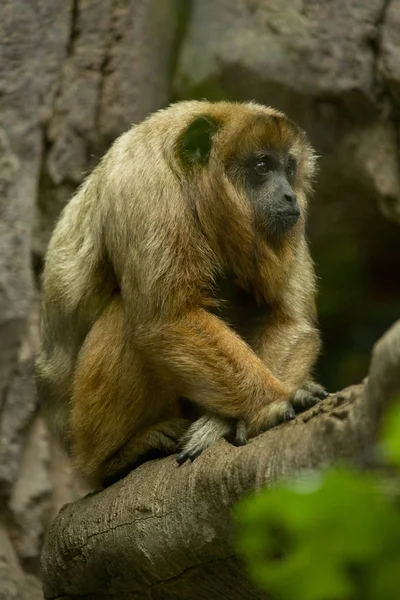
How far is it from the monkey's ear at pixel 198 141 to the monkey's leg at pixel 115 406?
0.80m

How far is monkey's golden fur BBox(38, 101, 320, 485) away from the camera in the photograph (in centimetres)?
395

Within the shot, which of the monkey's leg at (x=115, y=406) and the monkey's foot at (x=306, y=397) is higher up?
the monkey's foot at (x=306, y=397)

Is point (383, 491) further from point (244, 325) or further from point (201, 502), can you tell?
point (244, 325)

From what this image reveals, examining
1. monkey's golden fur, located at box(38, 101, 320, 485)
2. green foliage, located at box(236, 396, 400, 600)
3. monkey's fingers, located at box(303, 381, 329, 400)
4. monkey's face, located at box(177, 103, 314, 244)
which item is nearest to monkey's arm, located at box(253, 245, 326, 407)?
monkey's golden fur, located at box(38, 101, 320, 485)

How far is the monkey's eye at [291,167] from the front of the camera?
4.61m

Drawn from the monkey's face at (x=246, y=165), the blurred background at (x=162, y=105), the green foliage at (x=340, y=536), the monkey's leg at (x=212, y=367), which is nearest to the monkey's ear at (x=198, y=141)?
the monkey's face at (x=246, y=165)

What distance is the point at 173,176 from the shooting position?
4.17 m

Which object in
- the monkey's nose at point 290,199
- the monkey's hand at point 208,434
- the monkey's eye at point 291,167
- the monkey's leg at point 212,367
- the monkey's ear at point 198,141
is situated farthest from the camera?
the monkey's eye at point 291,167

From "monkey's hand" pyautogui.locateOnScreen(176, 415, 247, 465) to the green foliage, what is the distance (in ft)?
8.95

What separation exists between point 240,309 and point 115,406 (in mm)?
865

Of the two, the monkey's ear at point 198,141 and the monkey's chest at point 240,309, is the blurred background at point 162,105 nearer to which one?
the monkey's chest at point 240,309

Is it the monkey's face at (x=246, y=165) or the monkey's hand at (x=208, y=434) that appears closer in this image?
the monkey's hand at (x=208, y=434)

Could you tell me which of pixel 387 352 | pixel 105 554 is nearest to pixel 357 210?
pixel 105 554

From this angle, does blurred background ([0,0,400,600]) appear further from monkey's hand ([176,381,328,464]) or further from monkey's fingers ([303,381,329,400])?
monkey's fingers ([303,381,329,400])
